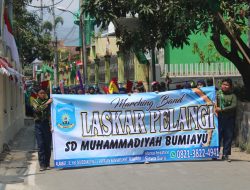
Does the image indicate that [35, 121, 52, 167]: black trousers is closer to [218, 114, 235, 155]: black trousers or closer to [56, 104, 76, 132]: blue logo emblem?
[56, 104, 76, 132]: blue logo emblem

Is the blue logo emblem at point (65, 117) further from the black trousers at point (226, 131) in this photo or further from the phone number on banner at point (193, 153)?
the black trousers at point (226, 131)

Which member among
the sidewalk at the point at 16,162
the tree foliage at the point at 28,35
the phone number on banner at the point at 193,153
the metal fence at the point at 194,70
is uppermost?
the tree foliage at the point at 28,35

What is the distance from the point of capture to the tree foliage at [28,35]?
81.4ft

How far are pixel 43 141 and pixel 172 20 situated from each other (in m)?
4.31

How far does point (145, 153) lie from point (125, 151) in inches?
16.8

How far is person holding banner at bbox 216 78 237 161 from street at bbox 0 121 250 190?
38 cm

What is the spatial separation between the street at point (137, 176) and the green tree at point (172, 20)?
312cm

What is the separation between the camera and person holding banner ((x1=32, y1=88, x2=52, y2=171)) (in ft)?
34.0

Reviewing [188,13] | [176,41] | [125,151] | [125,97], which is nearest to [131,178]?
[125,151]

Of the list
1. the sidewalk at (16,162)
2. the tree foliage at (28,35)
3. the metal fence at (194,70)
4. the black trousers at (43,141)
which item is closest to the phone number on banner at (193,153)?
the black trousers at (43,141)

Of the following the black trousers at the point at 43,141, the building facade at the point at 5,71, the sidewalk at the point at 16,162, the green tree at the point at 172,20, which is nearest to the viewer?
the sidewalk at the point at 16,162

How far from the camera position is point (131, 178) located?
9.07 m

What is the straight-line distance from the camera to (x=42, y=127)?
10.4 metres

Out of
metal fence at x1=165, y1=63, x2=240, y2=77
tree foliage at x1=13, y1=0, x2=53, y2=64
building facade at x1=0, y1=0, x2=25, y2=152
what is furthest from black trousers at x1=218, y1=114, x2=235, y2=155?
metal fence at x1=165, y1=63, x2=240, y2=77
